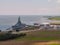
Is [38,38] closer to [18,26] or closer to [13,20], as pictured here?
[18,26]

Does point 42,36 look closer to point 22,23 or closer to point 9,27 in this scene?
point 22,23

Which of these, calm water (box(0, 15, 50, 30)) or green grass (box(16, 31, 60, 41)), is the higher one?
calm water (box(0, 15, 50, 30))

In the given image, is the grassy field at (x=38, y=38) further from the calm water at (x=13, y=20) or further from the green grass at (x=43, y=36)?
the calm water at (x=13, y=20)

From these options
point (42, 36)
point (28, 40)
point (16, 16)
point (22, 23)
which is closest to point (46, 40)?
point (42, 36)

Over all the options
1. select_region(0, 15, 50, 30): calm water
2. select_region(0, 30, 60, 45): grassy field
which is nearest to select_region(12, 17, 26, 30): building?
select_region(0, 15, 50, 30): calm water

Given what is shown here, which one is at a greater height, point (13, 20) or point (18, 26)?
point (13, 20)

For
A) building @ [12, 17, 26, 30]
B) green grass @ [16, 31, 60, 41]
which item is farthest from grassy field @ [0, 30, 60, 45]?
building @ [12, 17, 26, 30]

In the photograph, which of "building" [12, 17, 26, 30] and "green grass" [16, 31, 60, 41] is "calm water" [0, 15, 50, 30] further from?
"green grass" [16, 31, 60, 41]

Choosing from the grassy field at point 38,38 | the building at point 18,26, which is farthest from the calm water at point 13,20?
the grassy field at point 38,38

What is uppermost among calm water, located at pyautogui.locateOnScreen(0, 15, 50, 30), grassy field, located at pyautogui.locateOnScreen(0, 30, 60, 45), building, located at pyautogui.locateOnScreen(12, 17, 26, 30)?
calm water, located at pyautogui.locateOnScreen(0, 15, 50, 30)

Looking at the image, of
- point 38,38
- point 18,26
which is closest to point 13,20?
point 18,26

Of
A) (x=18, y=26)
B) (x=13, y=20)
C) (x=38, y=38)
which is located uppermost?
(x=13, y=20)
